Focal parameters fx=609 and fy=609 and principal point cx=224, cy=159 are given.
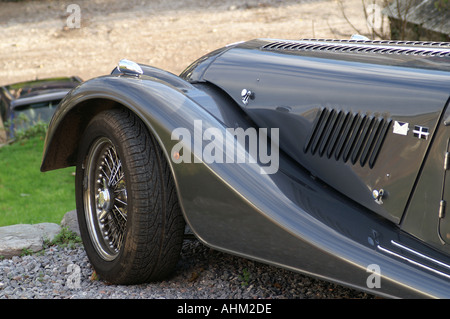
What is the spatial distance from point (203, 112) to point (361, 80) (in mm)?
765

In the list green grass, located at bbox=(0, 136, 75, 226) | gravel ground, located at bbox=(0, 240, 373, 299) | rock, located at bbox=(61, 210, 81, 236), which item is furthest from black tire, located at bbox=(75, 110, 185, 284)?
green grass, located at bbox=(0, 136, 75, 226)

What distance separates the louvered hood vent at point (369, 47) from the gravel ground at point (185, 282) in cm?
124

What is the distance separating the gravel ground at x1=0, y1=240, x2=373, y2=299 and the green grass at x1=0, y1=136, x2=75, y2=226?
1.69 meters

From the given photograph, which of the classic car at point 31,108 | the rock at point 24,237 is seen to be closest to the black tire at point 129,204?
the rock at point 24,237

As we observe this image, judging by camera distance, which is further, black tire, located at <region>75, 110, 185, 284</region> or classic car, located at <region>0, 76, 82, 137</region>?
classic car, located at <region>0, 76, 82, 137</region>

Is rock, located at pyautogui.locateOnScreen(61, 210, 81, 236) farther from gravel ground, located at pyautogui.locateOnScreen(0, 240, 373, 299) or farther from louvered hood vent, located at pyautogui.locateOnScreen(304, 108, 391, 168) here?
louvered hood vent, located at pyautogui.locateOnScreen(304, 108, 391, 168)

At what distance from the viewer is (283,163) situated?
294 cm

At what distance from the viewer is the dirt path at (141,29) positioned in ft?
46.9

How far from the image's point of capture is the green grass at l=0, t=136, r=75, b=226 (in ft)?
19.0

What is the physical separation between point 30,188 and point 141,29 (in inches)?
419

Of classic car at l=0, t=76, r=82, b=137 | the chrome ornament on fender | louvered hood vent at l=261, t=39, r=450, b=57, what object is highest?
louvered hood vent at l=261, t=39, r=450, b=57

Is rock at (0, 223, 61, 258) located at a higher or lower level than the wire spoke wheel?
lower

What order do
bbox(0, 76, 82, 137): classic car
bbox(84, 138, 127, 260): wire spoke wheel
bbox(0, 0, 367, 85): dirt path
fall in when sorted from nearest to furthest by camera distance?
bbox(84, 138, 127, 260): wire spoke wheel → bbox(0, 76, 82, 137): classic car → bbox(0, 0, 367, 85): dirt path

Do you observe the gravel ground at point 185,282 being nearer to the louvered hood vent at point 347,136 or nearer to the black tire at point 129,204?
the black tire at point 129,204
